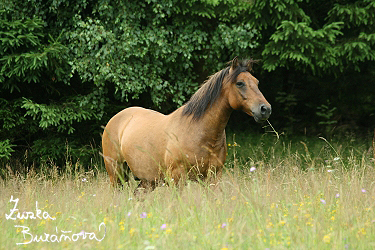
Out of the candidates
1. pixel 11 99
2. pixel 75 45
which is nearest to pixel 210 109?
pixel 75 45

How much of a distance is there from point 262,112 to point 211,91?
2.82 ft

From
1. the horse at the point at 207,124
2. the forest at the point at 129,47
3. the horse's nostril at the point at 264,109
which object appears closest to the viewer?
the horse's nostril at the point at 264,109

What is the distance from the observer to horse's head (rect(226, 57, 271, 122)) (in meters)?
5.27

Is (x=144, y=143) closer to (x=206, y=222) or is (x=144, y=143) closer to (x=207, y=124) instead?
(x=207, y=124)

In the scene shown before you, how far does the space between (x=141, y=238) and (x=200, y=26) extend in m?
7.08

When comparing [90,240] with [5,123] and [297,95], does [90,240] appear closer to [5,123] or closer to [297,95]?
[5,123]

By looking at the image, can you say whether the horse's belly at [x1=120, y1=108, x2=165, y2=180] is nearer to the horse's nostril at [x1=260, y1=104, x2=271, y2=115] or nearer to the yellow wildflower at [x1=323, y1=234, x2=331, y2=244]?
the horse's nostril at [x1=260, y1=104, x2=271, y2=115]

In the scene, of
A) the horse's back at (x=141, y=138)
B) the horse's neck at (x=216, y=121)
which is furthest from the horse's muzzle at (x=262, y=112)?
the horse's back at (x=141, y=138)

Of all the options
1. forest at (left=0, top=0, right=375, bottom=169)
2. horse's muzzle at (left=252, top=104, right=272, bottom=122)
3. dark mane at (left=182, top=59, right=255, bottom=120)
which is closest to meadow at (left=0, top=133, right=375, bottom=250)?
horse's muzzle at (left=252, top=104, right=272, bottom=122)

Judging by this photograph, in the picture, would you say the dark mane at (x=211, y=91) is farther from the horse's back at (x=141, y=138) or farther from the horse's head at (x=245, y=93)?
the horse's back at (x=141, y=138)

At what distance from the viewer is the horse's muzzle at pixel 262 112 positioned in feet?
17.1

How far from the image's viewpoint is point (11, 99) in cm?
1070

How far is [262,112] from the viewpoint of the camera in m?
5.24

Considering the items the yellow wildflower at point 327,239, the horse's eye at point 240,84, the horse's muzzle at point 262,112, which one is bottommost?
the yellow wildflower at point 327,239
